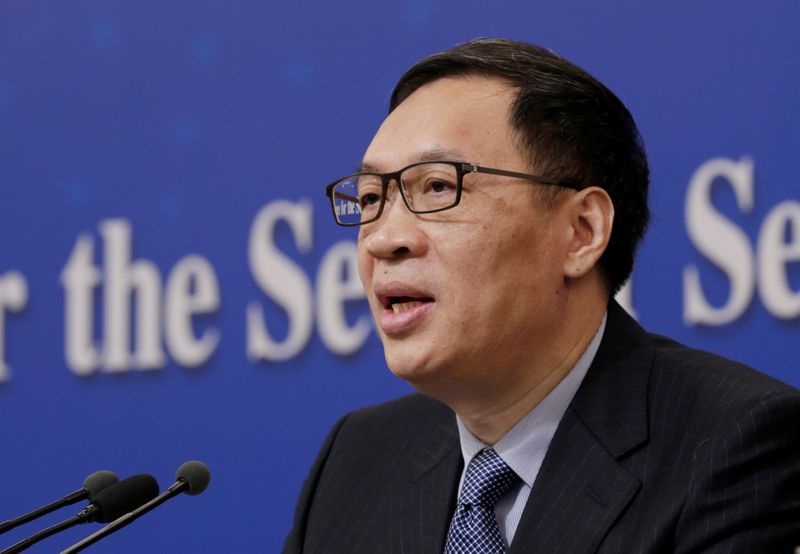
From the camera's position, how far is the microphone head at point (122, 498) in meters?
1.44

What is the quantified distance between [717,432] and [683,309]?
0.76 meters

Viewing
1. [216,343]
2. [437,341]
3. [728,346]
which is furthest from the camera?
[216,343]

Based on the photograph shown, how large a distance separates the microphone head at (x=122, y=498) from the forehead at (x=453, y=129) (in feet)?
1.74

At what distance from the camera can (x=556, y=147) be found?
1634mm

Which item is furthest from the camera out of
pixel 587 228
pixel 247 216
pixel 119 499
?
pixel 247 216

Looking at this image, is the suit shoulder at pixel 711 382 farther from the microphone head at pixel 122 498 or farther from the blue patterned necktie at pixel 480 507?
the microphone head at pixel 122 498

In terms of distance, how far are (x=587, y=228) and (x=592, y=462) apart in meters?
0.35

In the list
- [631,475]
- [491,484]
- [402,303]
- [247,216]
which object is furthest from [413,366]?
[247,216]

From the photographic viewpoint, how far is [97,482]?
1483 mm

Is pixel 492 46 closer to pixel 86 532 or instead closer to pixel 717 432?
pixel 717 432

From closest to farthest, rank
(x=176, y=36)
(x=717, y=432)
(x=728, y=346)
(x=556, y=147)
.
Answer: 1. (x=717, y=432)
2. (x=556, y=147)
3. (x=728, y=346)
4. (x=176, y=36)

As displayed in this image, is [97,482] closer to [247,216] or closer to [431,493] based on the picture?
[431,493]

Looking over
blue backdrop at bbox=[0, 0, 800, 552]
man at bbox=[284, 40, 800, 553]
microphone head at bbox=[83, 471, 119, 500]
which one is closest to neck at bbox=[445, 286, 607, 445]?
man at bbox=[284, 40, 800, 553]

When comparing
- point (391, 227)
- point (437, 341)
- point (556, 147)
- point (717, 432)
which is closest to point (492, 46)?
point (556, 147)
